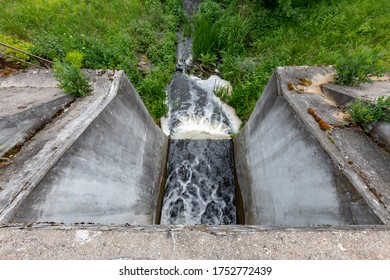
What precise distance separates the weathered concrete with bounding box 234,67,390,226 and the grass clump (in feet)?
11.7

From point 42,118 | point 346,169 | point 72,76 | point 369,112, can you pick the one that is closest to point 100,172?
point 42,118

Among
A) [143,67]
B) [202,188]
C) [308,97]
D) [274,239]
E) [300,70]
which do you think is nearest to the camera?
[274,239]

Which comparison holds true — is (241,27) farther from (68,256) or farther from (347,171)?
(68,256)

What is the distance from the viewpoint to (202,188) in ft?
19.1

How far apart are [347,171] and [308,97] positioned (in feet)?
5.42

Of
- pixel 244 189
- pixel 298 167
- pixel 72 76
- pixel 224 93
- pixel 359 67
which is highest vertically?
pixel 359 67

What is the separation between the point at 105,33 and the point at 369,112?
8047 mm

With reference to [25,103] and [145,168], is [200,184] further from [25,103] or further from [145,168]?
[25,103]

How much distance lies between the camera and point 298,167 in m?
3.09

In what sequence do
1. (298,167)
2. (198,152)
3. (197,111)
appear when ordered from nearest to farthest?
(298,167)
(198,152)
(197,111)

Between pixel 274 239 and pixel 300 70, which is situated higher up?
pixel 300 70

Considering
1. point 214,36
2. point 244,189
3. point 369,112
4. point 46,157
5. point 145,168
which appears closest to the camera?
point 46,157
